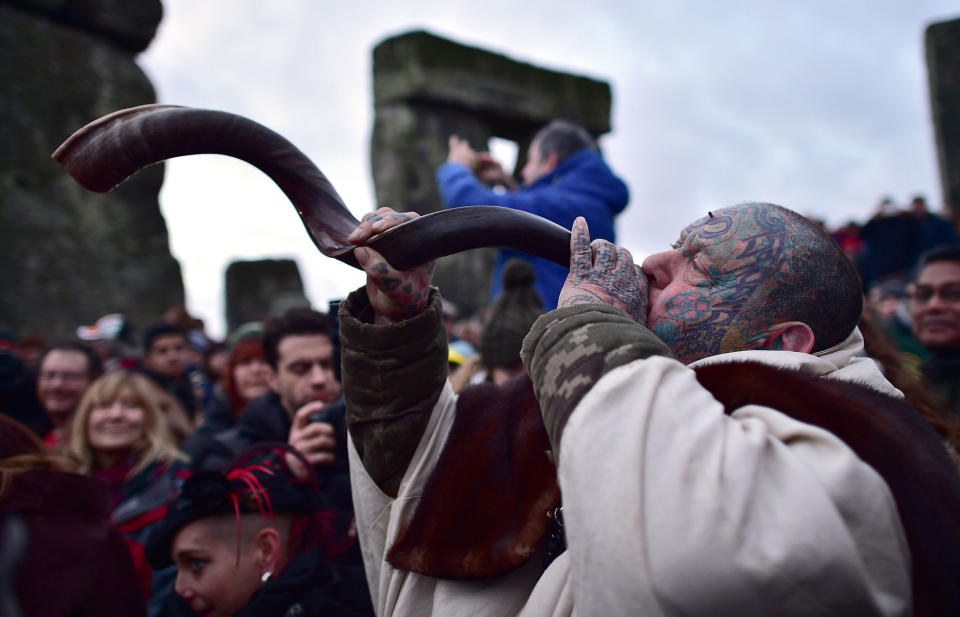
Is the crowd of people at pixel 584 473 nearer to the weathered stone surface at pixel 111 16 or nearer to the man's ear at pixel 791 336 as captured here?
the man's ear at pixel 791 336

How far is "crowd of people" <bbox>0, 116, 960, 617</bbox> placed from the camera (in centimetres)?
90

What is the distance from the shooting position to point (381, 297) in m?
1.39

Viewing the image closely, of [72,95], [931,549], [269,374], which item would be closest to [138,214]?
[72,95]

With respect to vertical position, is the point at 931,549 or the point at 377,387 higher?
the point at 377,387

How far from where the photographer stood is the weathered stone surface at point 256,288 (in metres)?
8.56

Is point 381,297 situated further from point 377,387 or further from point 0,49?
point 0,49

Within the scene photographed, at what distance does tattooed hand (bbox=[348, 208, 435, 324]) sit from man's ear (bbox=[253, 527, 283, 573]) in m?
0.92

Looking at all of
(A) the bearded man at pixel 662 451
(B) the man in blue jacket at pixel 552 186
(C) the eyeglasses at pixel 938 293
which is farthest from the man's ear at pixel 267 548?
(C) the eyeglasses at pixel 938 293

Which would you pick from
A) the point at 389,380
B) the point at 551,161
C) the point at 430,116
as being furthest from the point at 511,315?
the point at 430,116

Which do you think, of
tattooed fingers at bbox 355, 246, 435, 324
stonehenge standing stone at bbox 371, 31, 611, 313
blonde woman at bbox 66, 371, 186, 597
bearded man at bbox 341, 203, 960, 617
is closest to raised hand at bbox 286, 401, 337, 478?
bearded man at bbox 341, 203, 960, 617

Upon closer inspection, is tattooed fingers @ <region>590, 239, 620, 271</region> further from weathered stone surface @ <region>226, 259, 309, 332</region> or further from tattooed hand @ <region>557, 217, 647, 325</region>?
weathered stone surface @ <region>226, 259, 309, 332</region>

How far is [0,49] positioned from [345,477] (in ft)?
19.1

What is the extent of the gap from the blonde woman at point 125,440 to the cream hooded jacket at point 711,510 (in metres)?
2.38

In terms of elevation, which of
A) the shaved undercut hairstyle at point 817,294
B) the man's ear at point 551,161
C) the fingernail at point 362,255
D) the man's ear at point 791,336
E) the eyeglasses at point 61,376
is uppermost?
the man's ear at point 551,161
